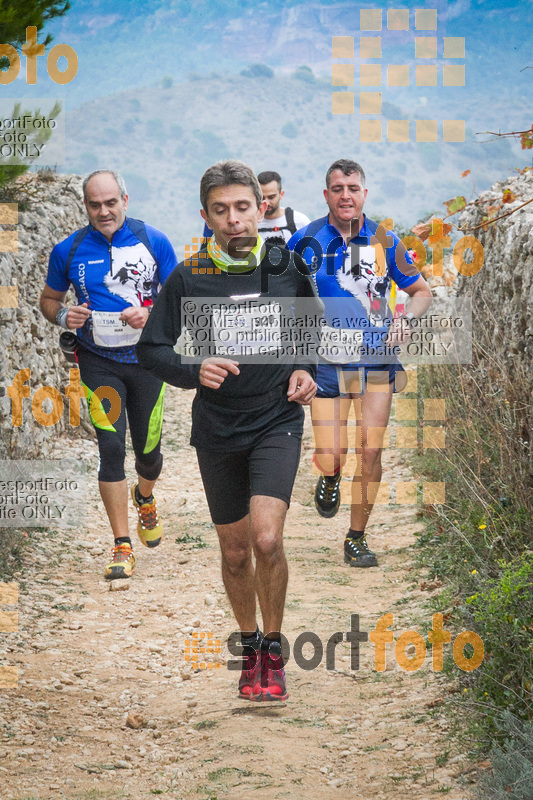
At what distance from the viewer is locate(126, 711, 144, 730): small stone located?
411 cm

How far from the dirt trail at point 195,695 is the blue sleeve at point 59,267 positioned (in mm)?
1989

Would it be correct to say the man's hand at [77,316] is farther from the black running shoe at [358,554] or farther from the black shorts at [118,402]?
the black running shoe at [358,554]

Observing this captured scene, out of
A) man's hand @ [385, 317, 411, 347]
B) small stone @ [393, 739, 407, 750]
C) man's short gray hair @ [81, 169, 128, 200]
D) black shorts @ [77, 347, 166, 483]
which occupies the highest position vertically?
man's short gray hair @ [81, 169, 128, 200]

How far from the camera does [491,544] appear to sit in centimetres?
473

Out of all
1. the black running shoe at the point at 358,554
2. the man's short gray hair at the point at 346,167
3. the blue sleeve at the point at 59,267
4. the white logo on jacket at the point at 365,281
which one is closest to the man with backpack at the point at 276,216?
the man's short gray hair at the point at 346,167

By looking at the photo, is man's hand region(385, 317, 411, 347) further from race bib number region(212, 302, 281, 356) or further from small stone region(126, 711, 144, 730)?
small stone region(126, 711, 144, 730)

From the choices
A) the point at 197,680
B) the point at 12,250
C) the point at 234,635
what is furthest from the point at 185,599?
the point at 12,250

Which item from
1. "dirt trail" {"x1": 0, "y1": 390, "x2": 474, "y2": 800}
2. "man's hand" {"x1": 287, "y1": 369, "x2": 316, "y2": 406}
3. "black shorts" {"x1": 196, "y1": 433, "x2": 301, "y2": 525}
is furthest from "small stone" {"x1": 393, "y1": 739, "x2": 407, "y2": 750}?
"man's hand" {"x1": 287, "y1": 369, "x2": 316, "y2": 406}

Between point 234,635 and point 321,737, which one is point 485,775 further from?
point 234,635

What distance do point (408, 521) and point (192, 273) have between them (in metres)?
4.04

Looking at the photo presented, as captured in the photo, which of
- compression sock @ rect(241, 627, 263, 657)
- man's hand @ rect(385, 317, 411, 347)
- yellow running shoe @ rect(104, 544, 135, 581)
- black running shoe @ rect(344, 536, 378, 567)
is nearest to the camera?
compression sock @ rect(241, 627, 263, 657)

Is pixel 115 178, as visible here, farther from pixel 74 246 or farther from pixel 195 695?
pixel 195 695

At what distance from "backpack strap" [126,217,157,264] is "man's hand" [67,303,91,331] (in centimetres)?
59

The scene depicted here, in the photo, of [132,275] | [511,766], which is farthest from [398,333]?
[511,766]
